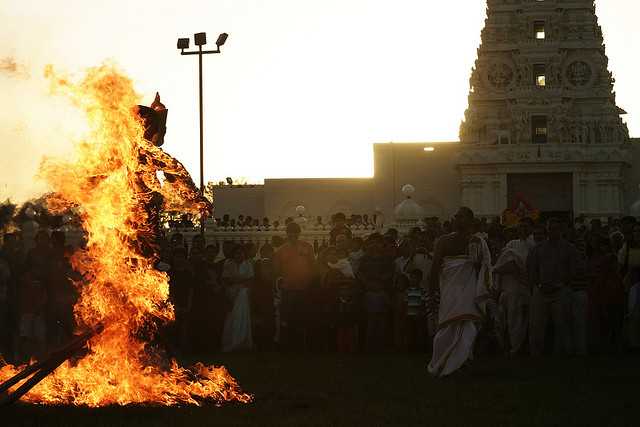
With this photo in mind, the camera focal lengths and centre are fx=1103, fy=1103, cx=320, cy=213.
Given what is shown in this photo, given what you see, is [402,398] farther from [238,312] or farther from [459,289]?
[238,312]

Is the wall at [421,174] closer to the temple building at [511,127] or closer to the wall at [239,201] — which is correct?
the temple building at [511,127]

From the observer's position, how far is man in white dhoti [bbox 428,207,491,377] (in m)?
13.0

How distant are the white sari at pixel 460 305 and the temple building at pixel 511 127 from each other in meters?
38.3

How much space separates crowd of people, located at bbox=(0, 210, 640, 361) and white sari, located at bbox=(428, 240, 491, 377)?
2.45 metres

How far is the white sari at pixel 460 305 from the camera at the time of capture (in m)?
13.0

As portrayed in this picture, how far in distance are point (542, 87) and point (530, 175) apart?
4.94 m

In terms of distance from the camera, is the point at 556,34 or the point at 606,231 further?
the point at 556,34

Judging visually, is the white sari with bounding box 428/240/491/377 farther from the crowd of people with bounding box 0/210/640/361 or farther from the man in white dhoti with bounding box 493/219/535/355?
the man in white dhoti with bounding box 493/219/535/355

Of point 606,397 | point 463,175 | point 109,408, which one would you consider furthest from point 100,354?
point 463,175

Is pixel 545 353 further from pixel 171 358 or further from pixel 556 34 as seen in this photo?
pixel 556 34

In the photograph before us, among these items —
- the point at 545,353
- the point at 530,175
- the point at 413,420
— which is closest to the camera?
the point at 413,420

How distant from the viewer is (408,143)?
53906mm

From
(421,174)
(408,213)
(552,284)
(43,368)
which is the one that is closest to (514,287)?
(552,284)

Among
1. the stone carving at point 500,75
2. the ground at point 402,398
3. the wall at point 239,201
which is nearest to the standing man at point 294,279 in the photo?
the ground at point 402,398
